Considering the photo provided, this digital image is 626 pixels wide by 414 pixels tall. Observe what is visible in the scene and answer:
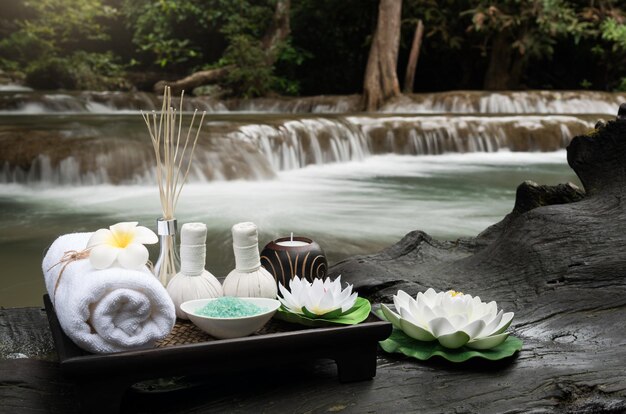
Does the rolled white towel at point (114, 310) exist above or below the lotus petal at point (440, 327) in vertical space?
above

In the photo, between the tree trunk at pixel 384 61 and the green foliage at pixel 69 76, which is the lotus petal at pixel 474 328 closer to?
the tree trunk at pixel 384 61

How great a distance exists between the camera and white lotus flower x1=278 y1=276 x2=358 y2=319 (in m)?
1.64

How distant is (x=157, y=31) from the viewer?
19.0m

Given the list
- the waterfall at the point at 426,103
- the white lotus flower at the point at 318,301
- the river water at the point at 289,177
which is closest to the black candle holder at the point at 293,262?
the white lotus flower at the point at 318,301

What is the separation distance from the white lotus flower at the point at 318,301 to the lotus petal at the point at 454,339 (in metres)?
0.23

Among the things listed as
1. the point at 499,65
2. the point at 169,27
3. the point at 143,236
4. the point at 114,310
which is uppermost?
the point at 169,27

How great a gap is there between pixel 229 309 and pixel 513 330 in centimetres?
79

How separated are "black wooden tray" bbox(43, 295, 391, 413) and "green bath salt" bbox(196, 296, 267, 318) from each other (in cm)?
6

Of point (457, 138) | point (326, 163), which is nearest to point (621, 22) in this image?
point (457, 138)

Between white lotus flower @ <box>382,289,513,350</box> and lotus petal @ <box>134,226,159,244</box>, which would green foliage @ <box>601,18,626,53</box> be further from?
lotus petal @ <box>134,226,159,244</box>

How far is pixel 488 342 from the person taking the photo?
1678 mm

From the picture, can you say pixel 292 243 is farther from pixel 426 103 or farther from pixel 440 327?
pixel 426 103

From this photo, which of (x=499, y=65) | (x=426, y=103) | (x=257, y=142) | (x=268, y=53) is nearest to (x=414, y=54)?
(x=499, y=65)

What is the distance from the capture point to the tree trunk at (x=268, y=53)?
54.8 ft
